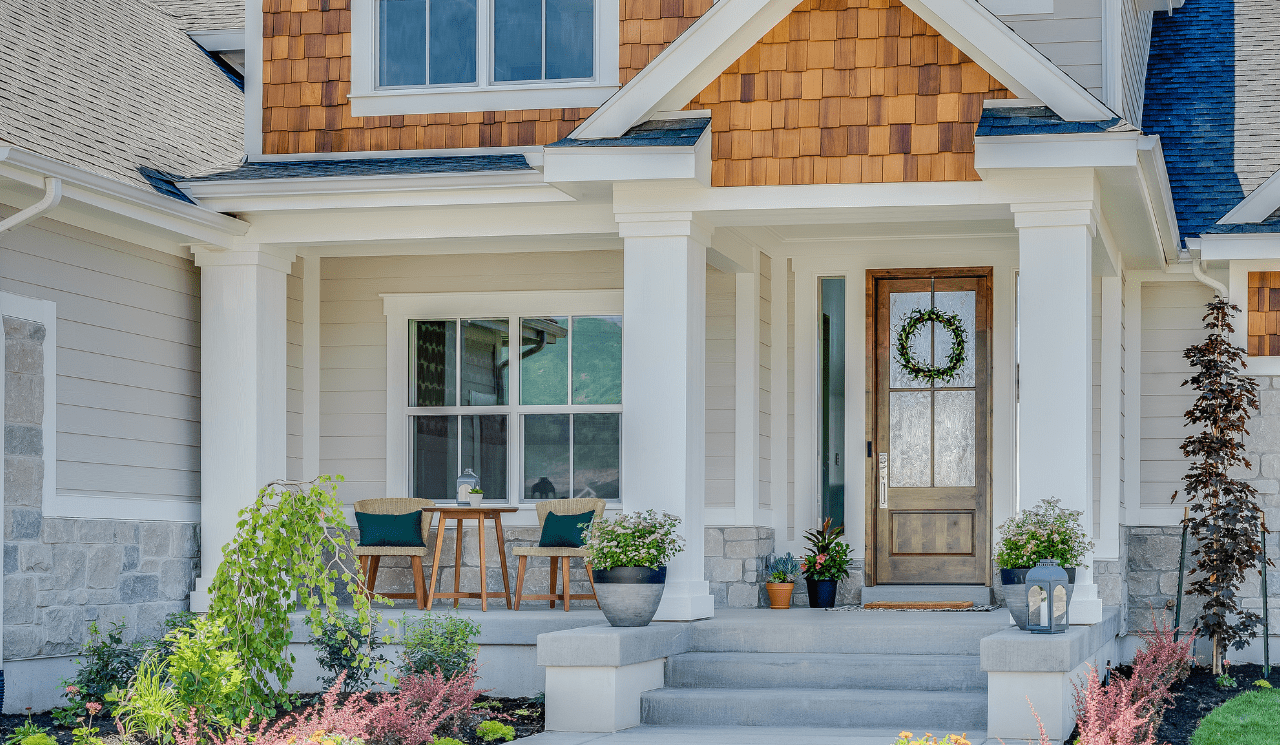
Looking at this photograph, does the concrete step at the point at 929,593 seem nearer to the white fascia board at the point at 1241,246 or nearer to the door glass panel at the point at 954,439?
the door glass panel at the point at 954,439

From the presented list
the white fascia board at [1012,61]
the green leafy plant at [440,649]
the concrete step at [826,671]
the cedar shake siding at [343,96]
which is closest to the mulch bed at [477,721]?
the green leafy plant at [440,649]

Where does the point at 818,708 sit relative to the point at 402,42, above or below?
below

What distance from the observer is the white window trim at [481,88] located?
8.80 m

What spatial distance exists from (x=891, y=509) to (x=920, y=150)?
305 centimetres

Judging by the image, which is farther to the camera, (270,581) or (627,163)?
(627,163)

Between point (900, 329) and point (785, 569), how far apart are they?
184 cm

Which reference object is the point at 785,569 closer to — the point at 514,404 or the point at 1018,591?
the point at 514,404

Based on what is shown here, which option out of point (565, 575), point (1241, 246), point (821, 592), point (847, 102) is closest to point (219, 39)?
point (565, 575)

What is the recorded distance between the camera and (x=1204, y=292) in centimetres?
952

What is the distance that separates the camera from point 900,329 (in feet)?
31.6

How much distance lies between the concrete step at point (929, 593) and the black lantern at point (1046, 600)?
2684 millimetres

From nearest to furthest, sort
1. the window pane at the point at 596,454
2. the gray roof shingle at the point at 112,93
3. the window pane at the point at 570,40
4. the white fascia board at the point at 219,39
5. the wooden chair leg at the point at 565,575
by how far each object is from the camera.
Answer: the gray roof shingle at the point at 112,93 → the wooden chair leg at the point at 565,575 → the window pane at the point at 570,40 → the window pane at the point at 596,454 → the white fascia board at the point at 219,39

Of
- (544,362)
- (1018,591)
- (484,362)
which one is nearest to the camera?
(1018,591)

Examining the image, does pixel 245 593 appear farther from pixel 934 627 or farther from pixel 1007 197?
pixel 1007 197
